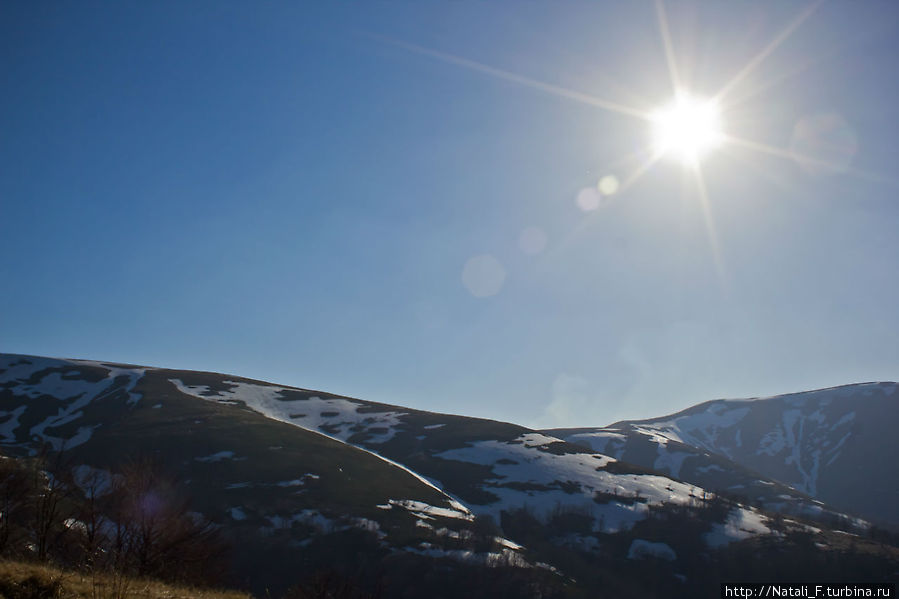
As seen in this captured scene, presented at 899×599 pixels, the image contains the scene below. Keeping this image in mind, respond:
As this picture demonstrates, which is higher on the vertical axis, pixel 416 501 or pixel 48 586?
pixel 48 586

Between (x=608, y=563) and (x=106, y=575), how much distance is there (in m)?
86.3

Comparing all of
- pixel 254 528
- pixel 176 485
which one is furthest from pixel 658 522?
pixel 176 485

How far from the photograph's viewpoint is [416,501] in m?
91.4

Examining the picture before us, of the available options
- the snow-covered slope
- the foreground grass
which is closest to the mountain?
the snow-covered slope

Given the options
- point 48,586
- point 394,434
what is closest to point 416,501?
point 394,434

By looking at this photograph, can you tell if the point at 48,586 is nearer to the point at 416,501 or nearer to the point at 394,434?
the point at 416,501

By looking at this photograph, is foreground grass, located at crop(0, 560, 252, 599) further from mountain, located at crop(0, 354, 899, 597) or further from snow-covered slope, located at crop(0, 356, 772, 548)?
snow-covered slope, located at crop(0, 356, 772, 548)

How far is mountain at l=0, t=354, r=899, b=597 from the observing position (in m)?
70.9

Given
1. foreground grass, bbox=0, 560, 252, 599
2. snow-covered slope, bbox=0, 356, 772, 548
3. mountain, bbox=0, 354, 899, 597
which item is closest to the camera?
foreground grass, bbox=0, 560, 252, 599

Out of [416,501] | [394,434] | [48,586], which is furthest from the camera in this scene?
[394,434]

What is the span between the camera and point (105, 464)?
91250 millimetres

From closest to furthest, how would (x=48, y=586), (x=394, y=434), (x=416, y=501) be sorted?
(x=48, y=586)
(x=416, y=501)
(x=394, y=434)

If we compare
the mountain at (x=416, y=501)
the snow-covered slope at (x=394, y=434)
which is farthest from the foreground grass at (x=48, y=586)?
the snow-covered slope at (x=394, y=434)

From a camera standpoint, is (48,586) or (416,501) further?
(416,501)
